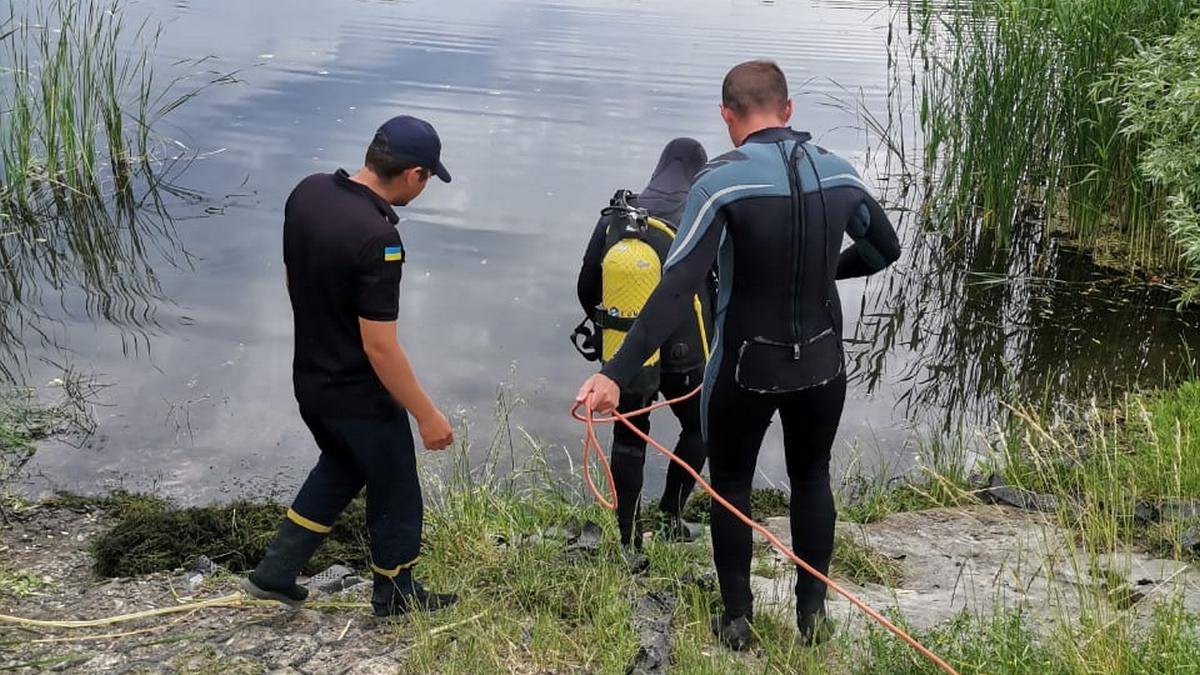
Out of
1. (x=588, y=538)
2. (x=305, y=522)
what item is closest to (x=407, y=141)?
(x=305, y=522)

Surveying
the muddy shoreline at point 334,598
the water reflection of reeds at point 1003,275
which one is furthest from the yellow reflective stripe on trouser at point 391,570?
the water reflection of reeds at point 1003,275

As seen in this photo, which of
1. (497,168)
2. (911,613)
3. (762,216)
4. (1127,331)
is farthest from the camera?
(497,168)

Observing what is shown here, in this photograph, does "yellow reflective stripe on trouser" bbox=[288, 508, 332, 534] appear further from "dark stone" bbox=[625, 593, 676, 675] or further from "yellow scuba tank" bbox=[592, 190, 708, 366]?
"yellow scuba tank" bbox=[592, 190, 708, 366]

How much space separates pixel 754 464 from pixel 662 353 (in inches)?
42.8

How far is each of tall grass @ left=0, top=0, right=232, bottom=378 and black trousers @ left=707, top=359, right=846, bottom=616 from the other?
624 cm

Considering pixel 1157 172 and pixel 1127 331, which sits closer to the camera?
pixel 1157 172

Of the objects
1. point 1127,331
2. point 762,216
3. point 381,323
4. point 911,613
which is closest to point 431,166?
point 381,323

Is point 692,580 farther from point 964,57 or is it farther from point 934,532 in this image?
point 964,57

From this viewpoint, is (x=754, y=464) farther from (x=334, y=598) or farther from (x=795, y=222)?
(x=334, y=598)

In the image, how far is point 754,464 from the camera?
12.8 feet

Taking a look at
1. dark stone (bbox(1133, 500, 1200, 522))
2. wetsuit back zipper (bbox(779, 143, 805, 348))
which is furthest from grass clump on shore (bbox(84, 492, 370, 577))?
dark stone (bbox(1133, 500, 1200, 522))

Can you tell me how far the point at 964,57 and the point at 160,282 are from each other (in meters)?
7.38

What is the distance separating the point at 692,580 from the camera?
14.7 ft

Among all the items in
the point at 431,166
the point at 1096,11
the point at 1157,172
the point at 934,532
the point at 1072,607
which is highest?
the point at 1096,11
